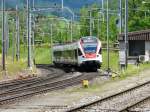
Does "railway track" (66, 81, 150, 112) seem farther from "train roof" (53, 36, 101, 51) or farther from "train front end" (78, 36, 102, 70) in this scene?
"train roof" (53, 36, 101, 51)

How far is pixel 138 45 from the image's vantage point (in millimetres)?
65125

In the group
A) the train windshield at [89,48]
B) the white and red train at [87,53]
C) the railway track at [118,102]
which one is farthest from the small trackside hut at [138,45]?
the railway track at [118,102]

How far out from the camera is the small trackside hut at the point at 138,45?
201 feet

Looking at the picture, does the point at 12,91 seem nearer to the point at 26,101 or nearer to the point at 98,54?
the point at 26,101

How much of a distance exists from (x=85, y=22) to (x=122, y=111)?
94.4m

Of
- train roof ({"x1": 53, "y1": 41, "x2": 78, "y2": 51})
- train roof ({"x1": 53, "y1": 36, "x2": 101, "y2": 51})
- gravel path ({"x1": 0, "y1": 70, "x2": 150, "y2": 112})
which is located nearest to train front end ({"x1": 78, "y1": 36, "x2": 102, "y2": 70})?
train roof ({"x1": 53, "y1": 36, "x2": 101, "y2": 51})

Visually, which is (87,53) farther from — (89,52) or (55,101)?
(55,101)

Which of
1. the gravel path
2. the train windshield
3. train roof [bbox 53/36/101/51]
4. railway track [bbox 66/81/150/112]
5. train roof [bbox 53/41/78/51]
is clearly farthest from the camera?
train roof [bbox 53/41/78/51]

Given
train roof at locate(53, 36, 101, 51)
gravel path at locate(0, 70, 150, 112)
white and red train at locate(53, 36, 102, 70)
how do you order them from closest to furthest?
gravel path at locate(0, 70, 150, 112), white and red train at locate(53, 36, 102, 70), train roof at locate(53, 36, 101, 51)

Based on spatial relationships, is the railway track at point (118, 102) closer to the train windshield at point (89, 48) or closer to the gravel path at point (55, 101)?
the gravel path at point (55, 101)

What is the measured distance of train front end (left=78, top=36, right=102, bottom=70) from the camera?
48.4m

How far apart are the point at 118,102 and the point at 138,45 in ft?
148

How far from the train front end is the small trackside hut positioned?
1074cm

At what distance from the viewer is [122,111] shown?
17.0m
